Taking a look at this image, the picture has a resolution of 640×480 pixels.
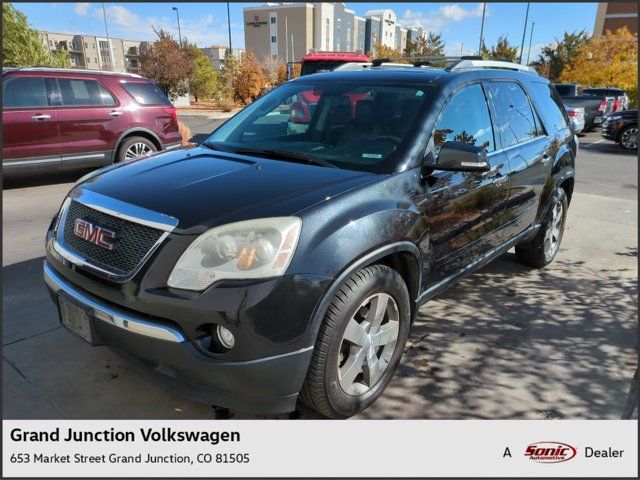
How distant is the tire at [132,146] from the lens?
839cm

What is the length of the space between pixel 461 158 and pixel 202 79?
109 feet

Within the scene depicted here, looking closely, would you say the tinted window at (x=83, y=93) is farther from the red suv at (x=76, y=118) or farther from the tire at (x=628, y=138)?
the tire at (x=628, y=138)

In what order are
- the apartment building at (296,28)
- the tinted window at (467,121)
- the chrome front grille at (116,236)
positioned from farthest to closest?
the apartment building at (296,28), the tinted window at (467,121), the chrome front grille at (116,236)

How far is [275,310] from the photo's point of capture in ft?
6.65

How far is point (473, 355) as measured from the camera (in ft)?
10.9

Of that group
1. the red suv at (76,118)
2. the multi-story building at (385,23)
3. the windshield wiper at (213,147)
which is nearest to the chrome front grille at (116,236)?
the windshield wiper at (213,147)

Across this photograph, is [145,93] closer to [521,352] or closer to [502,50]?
[521,352]

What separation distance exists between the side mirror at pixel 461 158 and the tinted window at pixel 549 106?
2.05 m

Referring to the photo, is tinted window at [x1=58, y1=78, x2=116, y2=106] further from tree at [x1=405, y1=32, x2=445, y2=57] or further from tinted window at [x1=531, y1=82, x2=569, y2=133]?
tree at [x1=405, y1=32, x2=445, y2=57]

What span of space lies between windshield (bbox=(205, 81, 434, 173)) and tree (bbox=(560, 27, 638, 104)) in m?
29.2

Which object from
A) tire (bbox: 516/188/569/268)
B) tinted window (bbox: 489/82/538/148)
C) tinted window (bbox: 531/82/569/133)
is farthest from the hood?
tire (bbox: 516/188/569/268)

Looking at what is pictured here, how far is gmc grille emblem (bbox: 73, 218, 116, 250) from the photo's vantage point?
7.50ft

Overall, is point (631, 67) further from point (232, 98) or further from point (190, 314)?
point (190, 314)

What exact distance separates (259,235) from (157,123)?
7479mm
